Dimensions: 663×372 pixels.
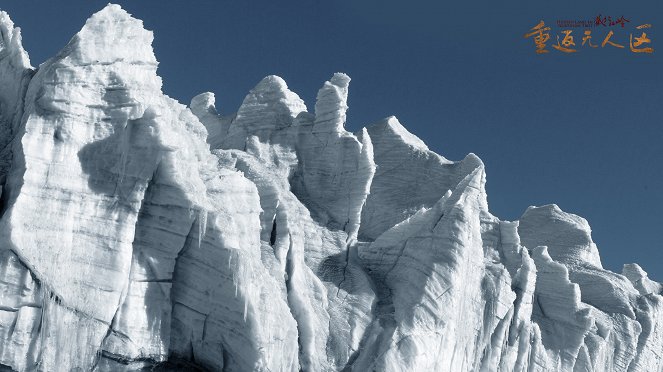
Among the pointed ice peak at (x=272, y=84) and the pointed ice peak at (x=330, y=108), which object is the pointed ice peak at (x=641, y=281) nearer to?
the pointed ice peak at (x=330, y=108)

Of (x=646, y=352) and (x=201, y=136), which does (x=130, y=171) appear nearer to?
(x=201, y=136)

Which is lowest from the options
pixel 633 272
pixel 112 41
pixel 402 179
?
pixel 112 41

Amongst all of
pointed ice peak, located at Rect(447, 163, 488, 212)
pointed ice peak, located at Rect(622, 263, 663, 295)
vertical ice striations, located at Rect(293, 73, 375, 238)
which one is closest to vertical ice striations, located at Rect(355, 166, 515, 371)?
pointed ice peak, located at Rect(447, 163, 488, 212)

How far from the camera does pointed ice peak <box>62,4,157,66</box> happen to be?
28.4 meters

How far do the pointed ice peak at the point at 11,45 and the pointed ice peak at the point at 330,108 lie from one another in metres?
15.8

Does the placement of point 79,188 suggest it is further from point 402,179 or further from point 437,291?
point 402,179

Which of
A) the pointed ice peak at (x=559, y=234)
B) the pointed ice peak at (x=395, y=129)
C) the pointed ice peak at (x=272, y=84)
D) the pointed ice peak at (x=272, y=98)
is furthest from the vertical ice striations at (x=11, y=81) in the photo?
the pointed ice peak at (x=559, y=234)

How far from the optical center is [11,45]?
33.9m

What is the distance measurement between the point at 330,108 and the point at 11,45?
1674 centimetres

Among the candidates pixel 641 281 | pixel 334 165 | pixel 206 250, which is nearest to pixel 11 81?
pixel 206 250

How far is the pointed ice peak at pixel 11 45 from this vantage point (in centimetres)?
3272

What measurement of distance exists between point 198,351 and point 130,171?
6.91m

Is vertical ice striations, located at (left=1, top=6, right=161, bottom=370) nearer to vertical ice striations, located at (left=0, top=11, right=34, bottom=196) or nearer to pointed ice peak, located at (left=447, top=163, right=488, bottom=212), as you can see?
vertical ice striations, located at (left=0, top=11, right=34, bottom=196)

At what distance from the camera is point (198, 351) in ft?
86.8
